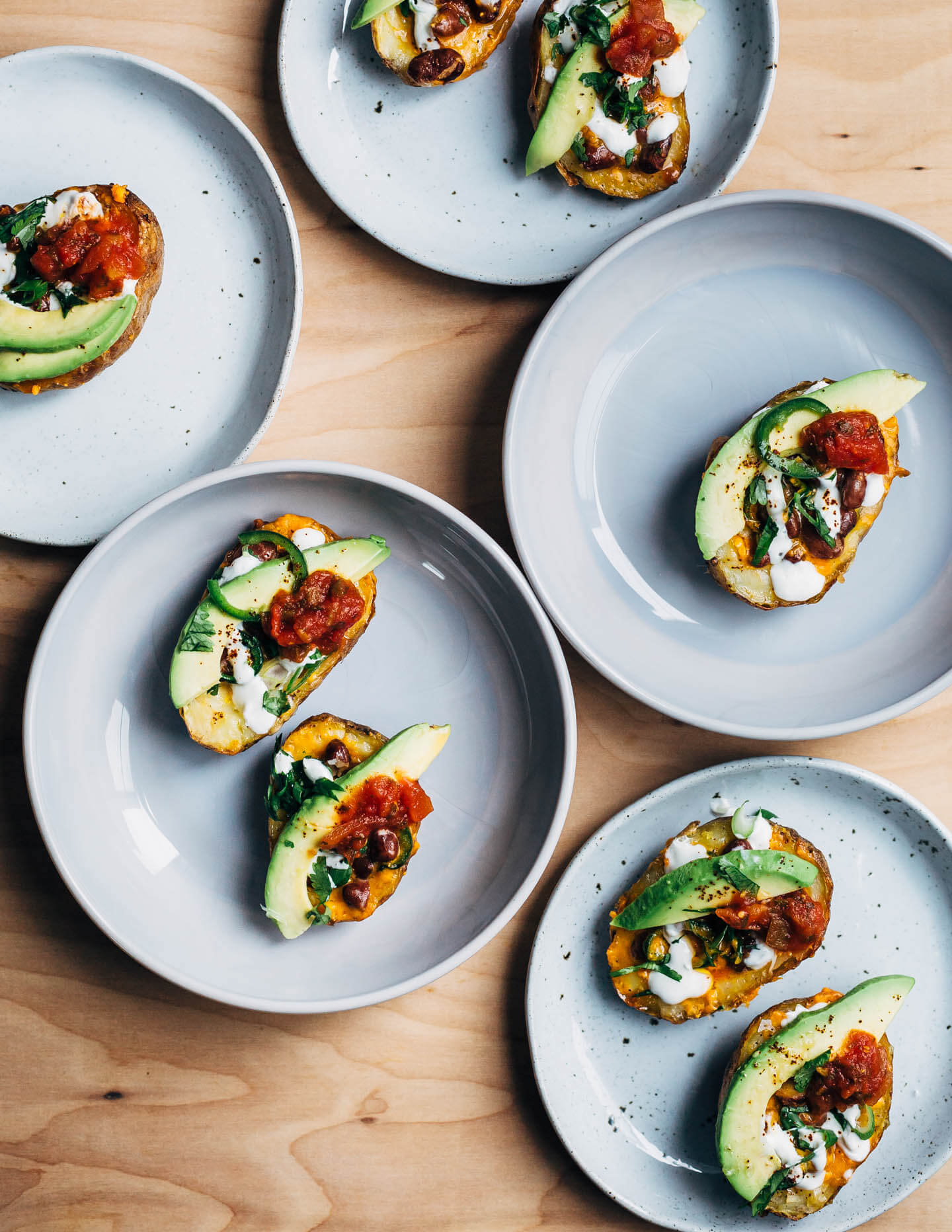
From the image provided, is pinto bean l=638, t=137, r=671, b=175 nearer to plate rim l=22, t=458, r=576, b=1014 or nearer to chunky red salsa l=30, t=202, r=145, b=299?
plate rim l=22, t=458, r=576, b=1014

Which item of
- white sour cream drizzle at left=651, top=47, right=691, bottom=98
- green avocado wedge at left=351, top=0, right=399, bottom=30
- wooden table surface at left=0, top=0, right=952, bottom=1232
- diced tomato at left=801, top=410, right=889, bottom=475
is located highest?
white sour cream drizzle at left=651, top=47, right=691, bottom=98

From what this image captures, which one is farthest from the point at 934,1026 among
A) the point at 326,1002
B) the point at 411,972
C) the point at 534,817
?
the point at 326,1002

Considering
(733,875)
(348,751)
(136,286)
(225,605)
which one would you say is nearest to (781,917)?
(733,875)

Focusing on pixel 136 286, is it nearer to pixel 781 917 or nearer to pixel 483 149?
pixel 483 149

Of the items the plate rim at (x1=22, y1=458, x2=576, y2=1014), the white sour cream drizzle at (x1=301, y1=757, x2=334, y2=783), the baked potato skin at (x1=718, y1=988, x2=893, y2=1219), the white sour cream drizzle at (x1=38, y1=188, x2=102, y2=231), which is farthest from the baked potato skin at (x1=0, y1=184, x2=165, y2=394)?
the baked potato skin at (x1=718, y1=988, x2=893, y2=1219)

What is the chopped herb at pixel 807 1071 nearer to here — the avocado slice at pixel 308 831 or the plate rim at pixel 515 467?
the plate rim at pixel 515 467

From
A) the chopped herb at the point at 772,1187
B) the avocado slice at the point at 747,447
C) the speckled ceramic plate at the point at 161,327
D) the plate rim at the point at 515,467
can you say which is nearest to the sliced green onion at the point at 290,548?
the speckled ceramic plate at the point at 161,327
